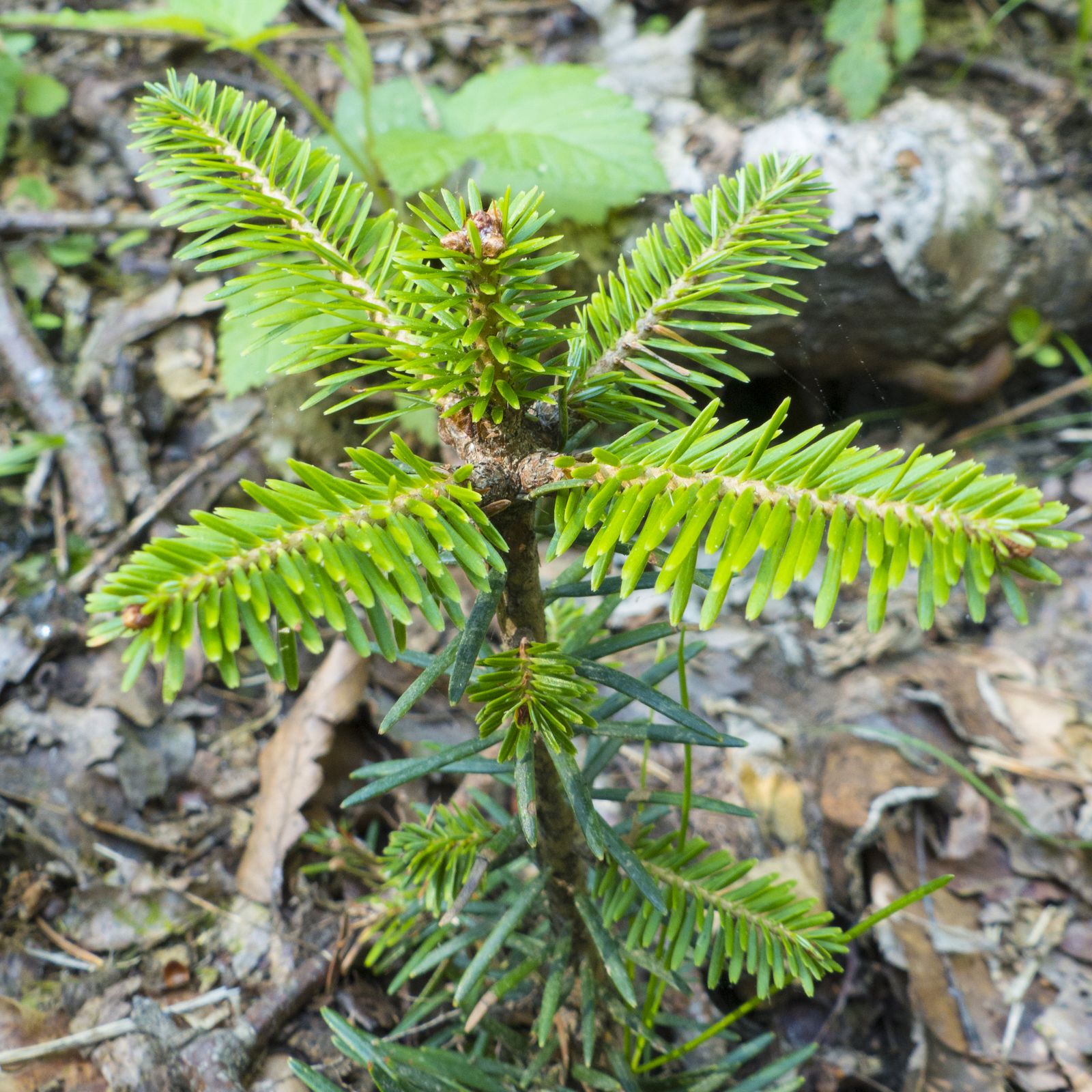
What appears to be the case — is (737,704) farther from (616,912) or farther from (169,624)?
(169,624)

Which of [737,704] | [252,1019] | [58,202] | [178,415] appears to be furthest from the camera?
[58,202]

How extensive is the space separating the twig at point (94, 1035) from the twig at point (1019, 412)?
2.98 metres

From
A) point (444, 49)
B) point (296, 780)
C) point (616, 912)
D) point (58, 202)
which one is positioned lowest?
point (296, 780)

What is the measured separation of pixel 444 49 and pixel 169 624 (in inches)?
142

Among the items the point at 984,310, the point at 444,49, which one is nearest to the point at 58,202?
the point at 444,49

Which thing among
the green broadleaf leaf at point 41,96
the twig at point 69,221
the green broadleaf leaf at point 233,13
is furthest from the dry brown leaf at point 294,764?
the green broadleaf leaf at point 41,96

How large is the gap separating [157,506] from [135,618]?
1.89 meters

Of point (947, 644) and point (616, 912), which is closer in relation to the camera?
point (616, 912)

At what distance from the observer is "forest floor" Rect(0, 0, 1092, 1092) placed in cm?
162

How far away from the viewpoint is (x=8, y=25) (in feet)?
9.71

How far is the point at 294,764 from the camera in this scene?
6.17 feet

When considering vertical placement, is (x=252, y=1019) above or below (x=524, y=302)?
below

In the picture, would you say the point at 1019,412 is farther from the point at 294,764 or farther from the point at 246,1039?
the point at 246,1039

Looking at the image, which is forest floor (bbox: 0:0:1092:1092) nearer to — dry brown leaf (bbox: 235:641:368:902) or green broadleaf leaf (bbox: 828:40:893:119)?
dry brown leaf (bbox: 235:641:368:902)
